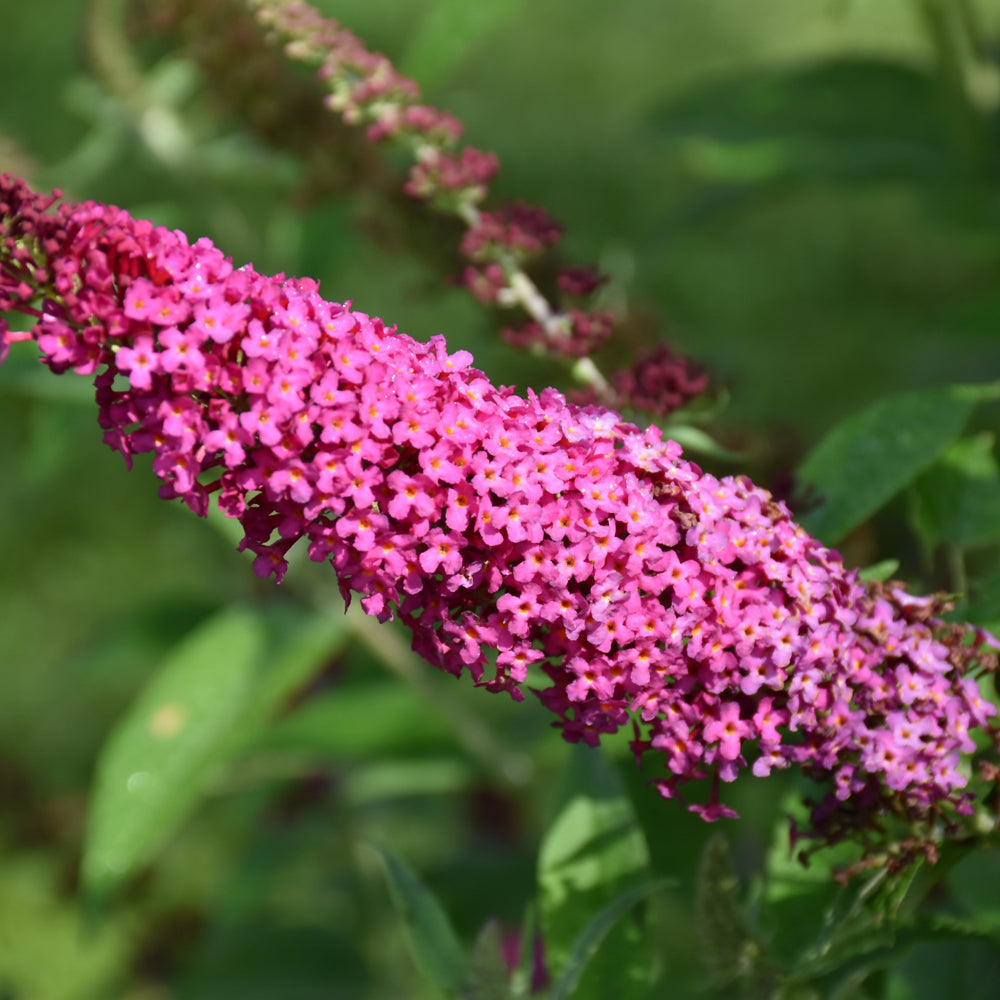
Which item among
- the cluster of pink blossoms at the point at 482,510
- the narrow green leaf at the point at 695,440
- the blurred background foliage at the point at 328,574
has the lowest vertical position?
the blurred background foliage at the point at 328,574

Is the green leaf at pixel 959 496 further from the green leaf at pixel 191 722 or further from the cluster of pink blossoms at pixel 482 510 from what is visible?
the green leaf at pixel 191 722

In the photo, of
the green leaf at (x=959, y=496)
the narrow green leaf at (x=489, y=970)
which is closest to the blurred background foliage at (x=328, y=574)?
the green leaf at (x=959, y=496)

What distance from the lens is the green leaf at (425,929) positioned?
58.1 inches

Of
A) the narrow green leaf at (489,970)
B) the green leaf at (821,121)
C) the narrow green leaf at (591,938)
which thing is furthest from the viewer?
the green leaf at (821,121)

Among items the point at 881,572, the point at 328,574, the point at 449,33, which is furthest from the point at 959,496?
the point at 328,574

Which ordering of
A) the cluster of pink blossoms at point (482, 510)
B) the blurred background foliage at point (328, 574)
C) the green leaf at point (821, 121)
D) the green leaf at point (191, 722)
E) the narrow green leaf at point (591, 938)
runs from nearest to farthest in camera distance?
the cluster of pink blossoms at point (482, 510), the narrow green leaf at point (591, 938), the green leaf at point (191, 722), the blurred background foliage at point (328, 574), the green leaf at point (821, 121)

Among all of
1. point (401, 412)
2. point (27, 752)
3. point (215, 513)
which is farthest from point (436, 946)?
point (27, 752)

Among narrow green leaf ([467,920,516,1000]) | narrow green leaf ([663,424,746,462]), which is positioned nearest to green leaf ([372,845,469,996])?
narrow green leaf ([467,920,516,1000])

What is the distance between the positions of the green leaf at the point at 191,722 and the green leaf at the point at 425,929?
60 centimetres

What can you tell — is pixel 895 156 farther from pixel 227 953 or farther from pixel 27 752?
pixel 27 752

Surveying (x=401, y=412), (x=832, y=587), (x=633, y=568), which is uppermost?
(x=401, y=412)

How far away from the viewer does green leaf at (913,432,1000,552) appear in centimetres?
159

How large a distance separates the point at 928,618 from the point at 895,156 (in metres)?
1.59

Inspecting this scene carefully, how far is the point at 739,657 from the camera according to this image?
1121 mm
